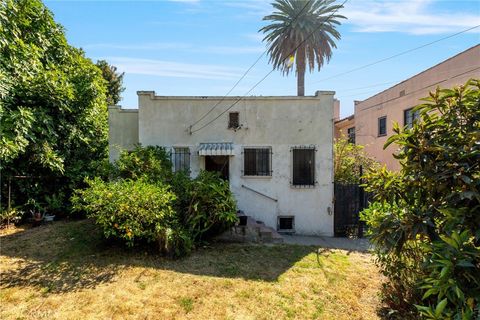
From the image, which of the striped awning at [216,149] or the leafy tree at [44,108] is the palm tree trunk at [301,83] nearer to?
the striped awning at [216,149]

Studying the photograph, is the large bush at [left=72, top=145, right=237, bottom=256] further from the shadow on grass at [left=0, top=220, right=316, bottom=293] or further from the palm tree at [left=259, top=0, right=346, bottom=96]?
the palm tree at [left=259, top=0, right=346, bottom=96]

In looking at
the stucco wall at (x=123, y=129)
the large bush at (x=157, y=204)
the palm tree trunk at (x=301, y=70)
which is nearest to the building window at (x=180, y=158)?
the large bush at (x=157, y=204)

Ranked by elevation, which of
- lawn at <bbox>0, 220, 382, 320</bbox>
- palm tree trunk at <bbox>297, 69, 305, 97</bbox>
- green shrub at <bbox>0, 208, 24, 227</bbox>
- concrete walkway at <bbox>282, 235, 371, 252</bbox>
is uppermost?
palm tree trunk at <bbox>297, 69, 305, 97</bbox>

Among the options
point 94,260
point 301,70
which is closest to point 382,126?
point 301,70

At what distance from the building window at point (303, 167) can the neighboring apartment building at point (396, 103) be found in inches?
170

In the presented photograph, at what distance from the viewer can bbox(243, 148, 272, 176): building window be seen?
498 inches

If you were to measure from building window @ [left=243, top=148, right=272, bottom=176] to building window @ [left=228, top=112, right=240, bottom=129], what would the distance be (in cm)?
128

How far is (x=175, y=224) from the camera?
8617mm

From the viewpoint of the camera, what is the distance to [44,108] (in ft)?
37.7

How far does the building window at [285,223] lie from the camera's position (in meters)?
12.7

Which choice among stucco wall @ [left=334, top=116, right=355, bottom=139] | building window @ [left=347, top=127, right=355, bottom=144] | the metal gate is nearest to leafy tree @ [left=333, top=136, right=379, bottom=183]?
the metal gate

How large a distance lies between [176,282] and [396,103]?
1891cm

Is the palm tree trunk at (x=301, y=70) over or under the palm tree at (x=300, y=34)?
under

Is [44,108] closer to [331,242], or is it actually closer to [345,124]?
[331,242]
